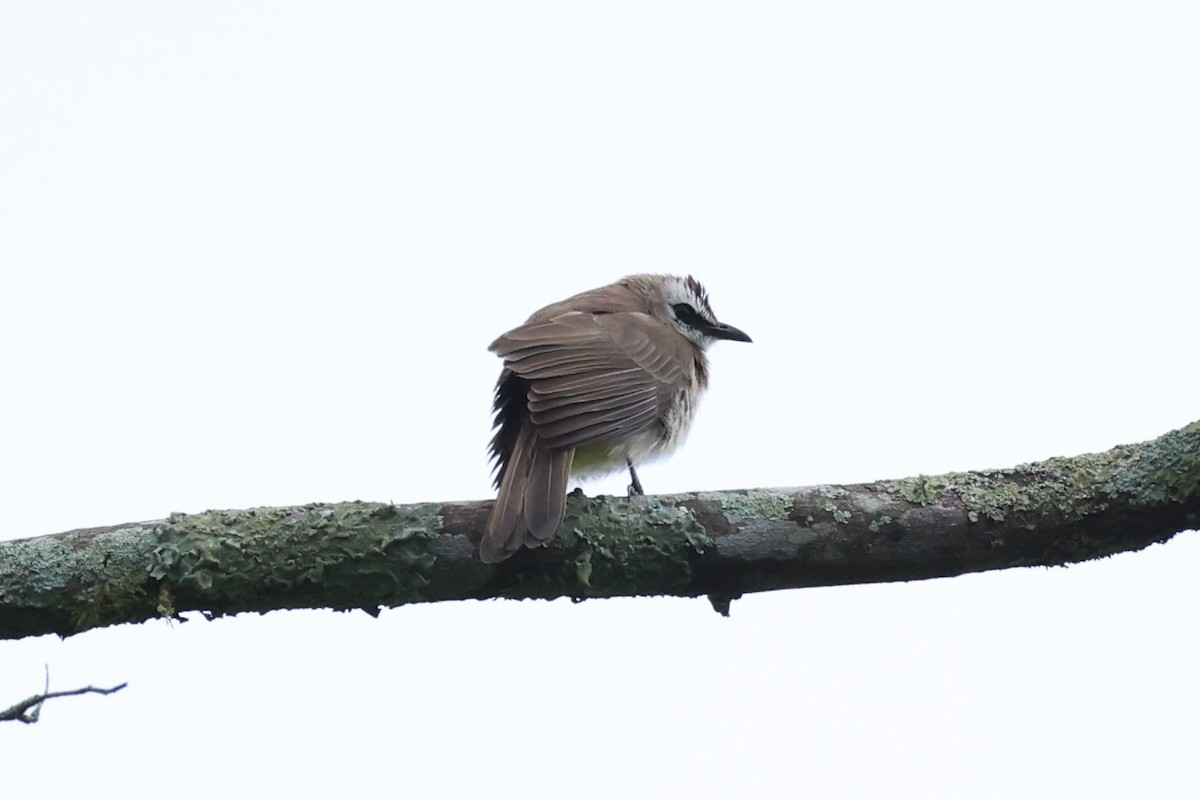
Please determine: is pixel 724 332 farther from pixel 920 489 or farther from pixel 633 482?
pixel 920 489

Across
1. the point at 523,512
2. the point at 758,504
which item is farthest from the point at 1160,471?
the point at 523,512

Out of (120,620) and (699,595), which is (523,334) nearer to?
(699,595)

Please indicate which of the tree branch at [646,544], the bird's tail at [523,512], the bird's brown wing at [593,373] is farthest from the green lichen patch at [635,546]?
the bird's brown wing at [593,373]

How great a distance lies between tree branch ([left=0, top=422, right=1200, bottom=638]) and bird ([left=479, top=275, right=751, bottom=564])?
255mm

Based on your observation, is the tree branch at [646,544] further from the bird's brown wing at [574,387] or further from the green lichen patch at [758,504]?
the bird's brown wing at [574,387]

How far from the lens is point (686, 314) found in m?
7.67

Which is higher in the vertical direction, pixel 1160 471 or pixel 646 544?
pixel 1160 471

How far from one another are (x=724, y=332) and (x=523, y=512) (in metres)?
3.70

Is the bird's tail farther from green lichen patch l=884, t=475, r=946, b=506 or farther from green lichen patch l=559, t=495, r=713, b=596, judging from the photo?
green lichen patch l=884, t=475, r=946, b=506

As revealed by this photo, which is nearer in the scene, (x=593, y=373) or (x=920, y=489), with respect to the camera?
(x=920, y=489)

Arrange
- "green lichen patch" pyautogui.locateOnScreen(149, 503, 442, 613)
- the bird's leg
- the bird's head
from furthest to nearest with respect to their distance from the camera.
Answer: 1. the bird's head
2. the bird's leg
3. "green lichen patch" pyautogui.locateOnScreen(149, 503, 442, 613)

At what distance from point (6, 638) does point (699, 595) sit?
2.06 metres

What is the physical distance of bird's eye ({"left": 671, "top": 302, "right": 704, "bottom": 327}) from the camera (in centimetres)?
764

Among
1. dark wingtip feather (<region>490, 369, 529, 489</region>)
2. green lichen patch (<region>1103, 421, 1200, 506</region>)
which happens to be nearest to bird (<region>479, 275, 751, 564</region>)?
dark wingtip feather (<region>490, 369, 529, 489</region>)
